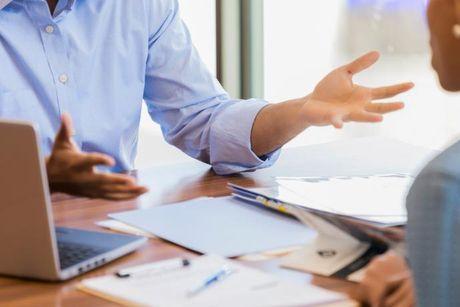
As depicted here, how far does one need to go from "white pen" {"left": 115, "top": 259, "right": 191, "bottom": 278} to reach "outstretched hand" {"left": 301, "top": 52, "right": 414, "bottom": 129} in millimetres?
499

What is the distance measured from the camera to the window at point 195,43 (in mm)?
3764

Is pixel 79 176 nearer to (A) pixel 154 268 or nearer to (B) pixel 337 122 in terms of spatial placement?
(A) pixel 154 268

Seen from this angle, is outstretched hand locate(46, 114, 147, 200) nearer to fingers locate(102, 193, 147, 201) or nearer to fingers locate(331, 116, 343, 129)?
fingers locate(102, 193, 147, 201)

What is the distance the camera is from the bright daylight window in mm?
3854

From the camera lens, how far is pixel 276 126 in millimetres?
1688

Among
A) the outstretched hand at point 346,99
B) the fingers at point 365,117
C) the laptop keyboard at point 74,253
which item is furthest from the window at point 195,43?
the laptop keyboard at point 74,253

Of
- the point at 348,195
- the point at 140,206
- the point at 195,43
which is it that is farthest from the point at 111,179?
the point at 195,43

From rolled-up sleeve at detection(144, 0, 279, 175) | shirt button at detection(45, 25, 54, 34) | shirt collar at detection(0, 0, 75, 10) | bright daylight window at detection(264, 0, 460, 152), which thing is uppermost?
shirt collar at detection(0, 0, 75, 10)

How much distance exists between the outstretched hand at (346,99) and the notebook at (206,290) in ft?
1.67

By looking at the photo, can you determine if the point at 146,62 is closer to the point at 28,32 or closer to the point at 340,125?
the point at 28,32

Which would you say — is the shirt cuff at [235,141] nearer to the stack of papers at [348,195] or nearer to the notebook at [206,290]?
the stack of papers at [348,195]

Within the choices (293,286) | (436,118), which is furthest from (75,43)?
(436,118)

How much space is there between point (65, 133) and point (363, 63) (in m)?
0.66

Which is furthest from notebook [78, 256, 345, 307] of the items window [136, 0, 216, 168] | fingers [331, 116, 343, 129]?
window [136, 0, 216, 168]
